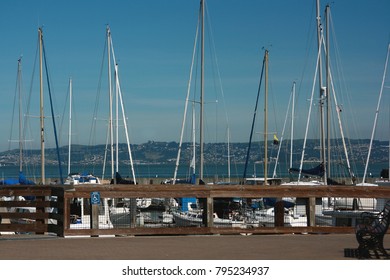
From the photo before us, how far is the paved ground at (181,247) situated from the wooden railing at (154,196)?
0.29 m

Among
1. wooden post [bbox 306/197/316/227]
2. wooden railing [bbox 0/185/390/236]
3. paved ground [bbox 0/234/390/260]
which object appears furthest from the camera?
wooden post [bbox 306/197/316/227]

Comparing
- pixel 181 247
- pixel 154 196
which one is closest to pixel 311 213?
pixel 154 196

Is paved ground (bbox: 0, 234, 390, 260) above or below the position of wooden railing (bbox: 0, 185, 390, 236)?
below

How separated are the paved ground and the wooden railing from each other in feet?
0.94

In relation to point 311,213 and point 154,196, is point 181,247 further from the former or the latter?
point 311,213

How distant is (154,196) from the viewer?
738 inches

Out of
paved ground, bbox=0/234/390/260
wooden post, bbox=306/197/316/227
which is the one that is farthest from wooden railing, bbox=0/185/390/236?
paved ground, bbox=0/234/390/260

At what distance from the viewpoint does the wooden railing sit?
1856cm

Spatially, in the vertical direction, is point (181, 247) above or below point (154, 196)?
below

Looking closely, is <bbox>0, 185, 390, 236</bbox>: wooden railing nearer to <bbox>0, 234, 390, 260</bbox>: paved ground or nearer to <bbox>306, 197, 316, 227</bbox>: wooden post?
<bbox>306, 197, 316, 227</bbox>: wooden post

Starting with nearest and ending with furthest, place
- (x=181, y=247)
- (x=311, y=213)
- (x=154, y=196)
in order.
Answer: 1. (x=181, y=247)
2. (x=154, y=196)
3. (x=311, y=213)

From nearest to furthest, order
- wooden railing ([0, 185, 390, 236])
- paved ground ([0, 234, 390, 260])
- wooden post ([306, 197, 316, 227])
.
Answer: paved ground ([0, 234, 390, 260]) → wooden railing ([0, 185, 390, 236]) → wooden post ([306, 197, 316, 227])

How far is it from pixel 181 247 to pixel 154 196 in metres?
2.87

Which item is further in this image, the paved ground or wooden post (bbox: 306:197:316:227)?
wooden post (bbox: 306:197:316:227)
